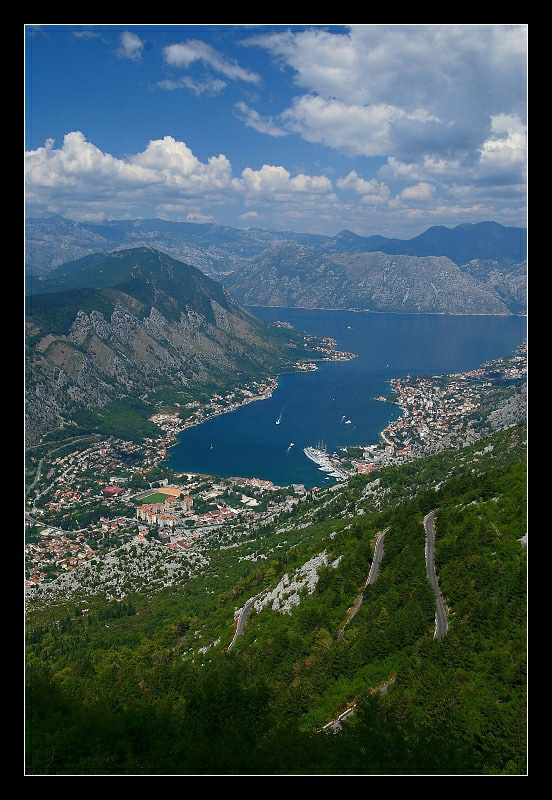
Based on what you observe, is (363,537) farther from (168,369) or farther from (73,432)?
(168,369)

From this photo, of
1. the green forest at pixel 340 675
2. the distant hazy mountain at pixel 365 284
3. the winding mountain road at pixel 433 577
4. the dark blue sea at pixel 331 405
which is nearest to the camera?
the green forest at pixel 340 675

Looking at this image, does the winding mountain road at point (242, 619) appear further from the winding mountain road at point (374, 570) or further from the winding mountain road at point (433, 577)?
the winding mountain road at point (433, 577)

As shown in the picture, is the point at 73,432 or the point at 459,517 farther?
the point at 73,432

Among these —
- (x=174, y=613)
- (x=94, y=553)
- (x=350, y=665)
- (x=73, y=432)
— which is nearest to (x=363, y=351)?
(x=73, y=432)

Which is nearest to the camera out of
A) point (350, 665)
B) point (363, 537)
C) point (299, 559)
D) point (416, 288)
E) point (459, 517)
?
point (350, 665)

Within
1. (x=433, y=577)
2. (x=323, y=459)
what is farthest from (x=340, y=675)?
(x=323, y=459)

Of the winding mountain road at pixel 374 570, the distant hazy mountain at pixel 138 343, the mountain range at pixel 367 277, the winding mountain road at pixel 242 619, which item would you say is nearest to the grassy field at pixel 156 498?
the distant hazy mountain at pixel 138 343

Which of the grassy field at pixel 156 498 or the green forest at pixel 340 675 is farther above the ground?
the green forest at pixel 340 675
